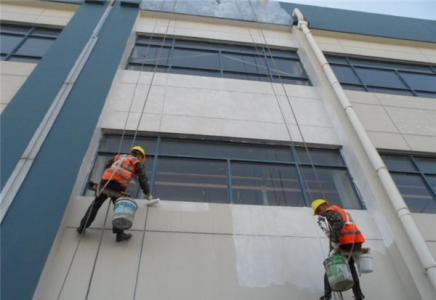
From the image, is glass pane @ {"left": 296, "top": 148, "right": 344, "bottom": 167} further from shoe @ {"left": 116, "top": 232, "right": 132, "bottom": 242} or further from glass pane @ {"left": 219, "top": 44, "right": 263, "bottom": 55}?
glass pane @ {"left": 219, "top": 44, "right": 263, "bottom": 55}

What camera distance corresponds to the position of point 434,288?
197 inches

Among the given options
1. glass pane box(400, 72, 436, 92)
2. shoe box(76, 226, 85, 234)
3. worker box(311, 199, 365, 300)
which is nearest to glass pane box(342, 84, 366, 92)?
glass pane box(400, 72, 436, 92)

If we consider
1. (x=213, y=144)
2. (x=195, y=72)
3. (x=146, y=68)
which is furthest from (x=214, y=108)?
(x=146, y=68)

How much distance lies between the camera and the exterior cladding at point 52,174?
4695 millimetres

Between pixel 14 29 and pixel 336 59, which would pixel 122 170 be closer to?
pixel 14 29

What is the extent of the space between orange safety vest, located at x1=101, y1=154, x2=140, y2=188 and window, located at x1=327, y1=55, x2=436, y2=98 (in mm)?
6922

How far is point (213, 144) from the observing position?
7590 mm

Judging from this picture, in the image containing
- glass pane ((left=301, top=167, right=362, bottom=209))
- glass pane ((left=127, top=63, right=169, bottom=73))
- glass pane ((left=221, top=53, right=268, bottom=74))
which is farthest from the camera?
glass pane ((left=221, top=53, right=268, bottom=74))

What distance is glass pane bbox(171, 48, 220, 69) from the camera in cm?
973

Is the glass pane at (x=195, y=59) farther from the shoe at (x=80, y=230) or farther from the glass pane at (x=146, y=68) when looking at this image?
the shoe at (x=80, y=230)

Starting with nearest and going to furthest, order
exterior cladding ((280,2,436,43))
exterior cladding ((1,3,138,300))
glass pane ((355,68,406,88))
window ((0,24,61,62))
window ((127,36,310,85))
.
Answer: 1. exterior cladding ((1,3,138,300))
2. window ((0,24,61,62))
3. window ((127,36,310,85))
4. glass pane ((355,68,406,88))
5. exterior cladding ((280,2,436,43))

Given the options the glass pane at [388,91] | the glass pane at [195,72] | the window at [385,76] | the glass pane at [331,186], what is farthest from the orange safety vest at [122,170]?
the glass pane at [388,91]

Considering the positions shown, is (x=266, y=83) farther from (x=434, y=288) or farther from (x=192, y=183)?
(x=434, y=288)

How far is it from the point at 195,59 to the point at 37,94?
14.3 ft
